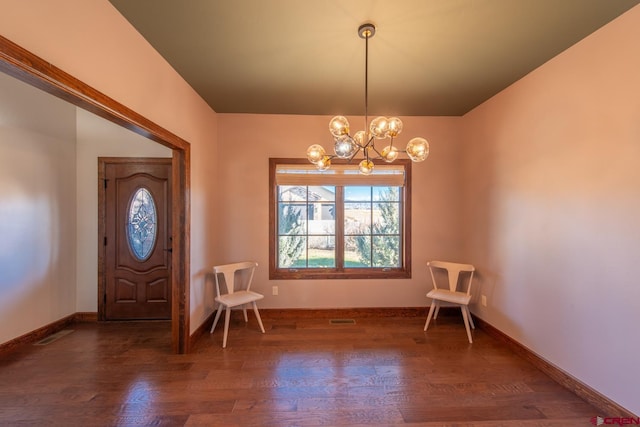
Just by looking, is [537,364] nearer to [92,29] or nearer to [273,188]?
[273,188]

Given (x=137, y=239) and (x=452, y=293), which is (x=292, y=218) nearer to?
(x=137, y=239)

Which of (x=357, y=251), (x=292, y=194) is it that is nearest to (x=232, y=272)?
(x=292, y=194)

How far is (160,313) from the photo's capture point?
3.39 m

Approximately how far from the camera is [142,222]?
3393 millimetres

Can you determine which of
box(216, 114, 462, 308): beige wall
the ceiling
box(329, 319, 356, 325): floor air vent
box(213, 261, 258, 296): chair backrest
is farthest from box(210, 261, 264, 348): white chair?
the ceiling

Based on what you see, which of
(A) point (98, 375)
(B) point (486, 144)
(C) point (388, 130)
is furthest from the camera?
(B) point (486, 144)

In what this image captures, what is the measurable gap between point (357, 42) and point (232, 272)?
8.93 feet

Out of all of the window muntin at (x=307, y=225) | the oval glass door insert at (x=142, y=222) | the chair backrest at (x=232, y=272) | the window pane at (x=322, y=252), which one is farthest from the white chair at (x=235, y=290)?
the oval glass door insert at (x=142, y=222)

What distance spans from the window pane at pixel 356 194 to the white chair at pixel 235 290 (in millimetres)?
1552

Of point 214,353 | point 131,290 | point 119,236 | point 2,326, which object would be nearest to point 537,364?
point 214,353

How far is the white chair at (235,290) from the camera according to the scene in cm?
284

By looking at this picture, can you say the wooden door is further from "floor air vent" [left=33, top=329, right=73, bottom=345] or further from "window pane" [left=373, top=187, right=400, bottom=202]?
"window pane" [left=373, top=187, right=400, bottom=202]

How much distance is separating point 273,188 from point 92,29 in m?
2.22

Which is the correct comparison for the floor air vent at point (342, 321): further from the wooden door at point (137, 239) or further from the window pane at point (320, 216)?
the wooden door at point (137, 239)
